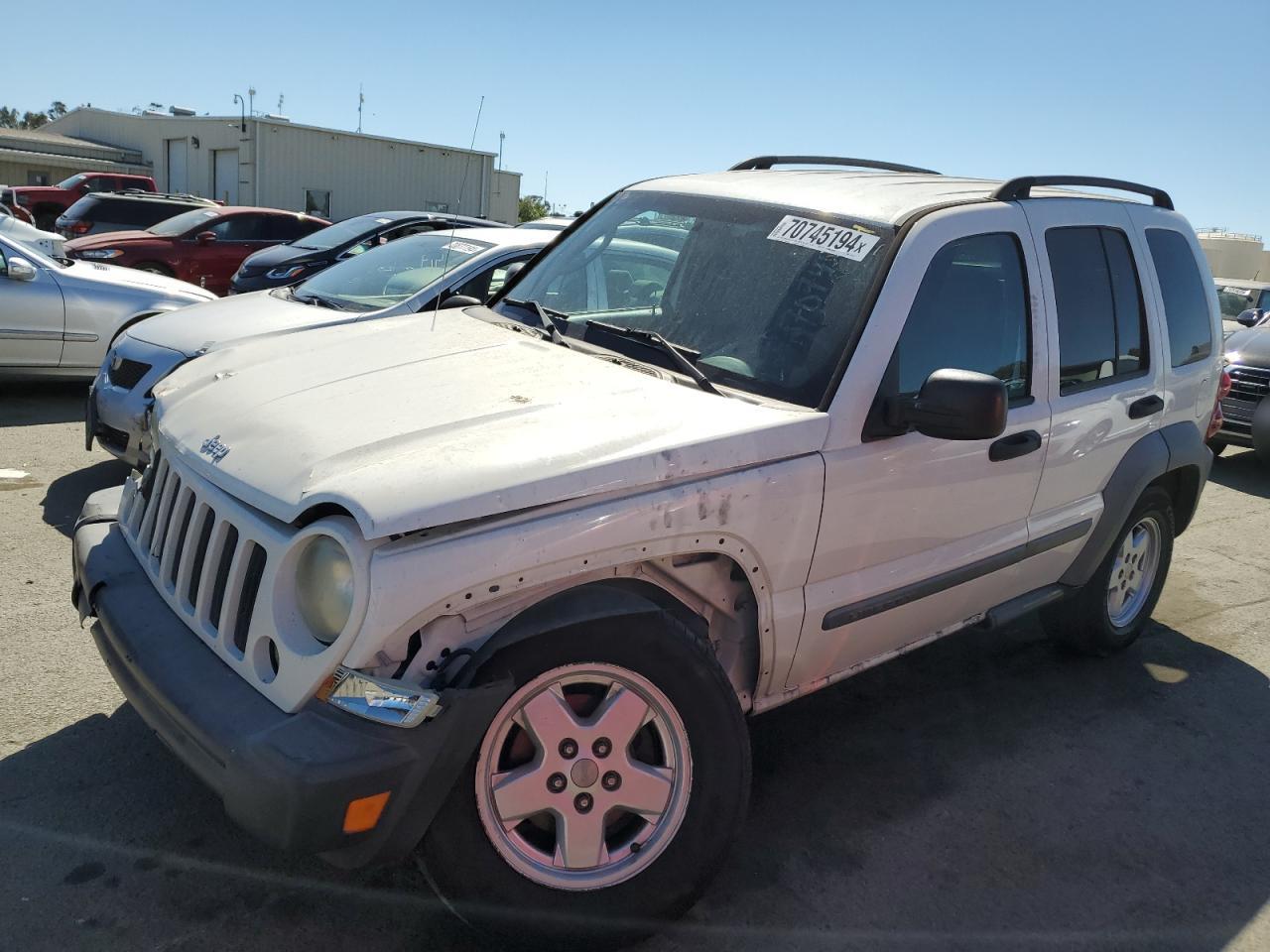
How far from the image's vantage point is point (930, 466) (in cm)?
332

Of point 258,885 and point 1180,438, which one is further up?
point 1180,438

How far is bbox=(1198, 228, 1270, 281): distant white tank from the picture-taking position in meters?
36.7

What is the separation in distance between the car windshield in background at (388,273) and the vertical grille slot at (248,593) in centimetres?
427

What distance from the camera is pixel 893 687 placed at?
4.51m

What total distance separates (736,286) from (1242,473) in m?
8.24

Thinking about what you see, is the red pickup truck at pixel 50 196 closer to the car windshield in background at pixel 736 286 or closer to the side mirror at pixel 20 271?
the side mirror at pixel 20 271

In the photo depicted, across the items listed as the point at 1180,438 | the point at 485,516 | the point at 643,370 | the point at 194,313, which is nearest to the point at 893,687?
the point at 1180,438

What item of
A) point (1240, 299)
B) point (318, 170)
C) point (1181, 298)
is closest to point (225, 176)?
point (318, 170)

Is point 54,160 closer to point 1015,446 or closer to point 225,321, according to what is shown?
point 225,321

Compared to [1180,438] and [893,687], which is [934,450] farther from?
[1180,438]

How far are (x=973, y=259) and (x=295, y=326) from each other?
4.02 m

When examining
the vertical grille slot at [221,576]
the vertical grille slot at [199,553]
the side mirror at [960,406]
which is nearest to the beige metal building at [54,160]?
the vertical grille slot at [199,553]

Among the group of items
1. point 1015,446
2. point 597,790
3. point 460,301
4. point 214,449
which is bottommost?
point 597,790

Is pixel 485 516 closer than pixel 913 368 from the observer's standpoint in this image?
Yes
